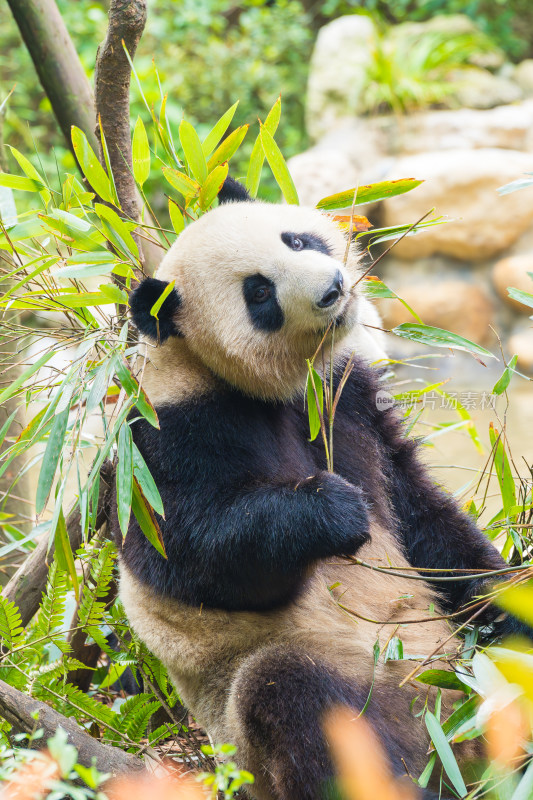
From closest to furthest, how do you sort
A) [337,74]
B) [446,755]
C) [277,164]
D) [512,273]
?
[446,755] → [277,164] → [512,273] → [337,74]

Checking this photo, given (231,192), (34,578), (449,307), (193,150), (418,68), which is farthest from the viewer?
(418,68)

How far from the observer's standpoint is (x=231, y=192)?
3.06m

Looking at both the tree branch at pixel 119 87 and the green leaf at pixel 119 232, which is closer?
the green leaf at pixel 119 232

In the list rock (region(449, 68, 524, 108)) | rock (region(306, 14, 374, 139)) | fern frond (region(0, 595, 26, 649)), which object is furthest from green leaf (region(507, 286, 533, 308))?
rock (region(449, 68, 524, 108))

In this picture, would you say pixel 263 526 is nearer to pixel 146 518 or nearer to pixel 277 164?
pixel 146 518

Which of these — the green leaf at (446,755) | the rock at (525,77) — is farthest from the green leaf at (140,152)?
the rock at (525,77)

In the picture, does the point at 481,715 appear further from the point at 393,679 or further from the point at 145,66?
the point at 145,66

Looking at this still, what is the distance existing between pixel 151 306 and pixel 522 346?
7.89 meters

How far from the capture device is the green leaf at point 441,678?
2.27 metres

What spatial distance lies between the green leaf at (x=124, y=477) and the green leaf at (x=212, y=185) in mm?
1020

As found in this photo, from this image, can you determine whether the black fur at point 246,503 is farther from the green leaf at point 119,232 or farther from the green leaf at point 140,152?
the green leaf at point 140,152

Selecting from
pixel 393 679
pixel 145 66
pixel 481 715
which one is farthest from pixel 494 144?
pixel 481 715

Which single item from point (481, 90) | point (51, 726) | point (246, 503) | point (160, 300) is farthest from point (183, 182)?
point (481, 90)

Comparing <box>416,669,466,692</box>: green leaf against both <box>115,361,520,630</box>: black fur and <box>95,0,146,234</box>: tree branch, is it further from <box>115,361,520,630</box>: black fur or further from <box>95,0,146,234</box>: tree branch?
<box>95,0,146,234</box>: tree branch
